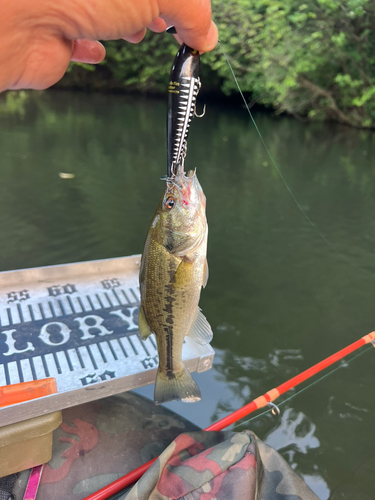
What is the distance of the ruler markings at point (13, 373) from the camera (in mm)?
2025

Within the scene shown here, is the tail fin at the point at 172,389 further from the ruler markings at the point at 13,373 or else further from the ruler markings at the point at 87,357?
the ruler markings at the point at 13,373

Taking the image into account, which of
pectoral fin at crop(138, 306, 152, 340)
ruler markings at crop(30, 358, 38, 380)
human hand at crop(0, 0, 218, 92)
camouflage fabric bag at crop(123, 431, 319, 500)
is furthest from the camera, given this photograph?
ruler markings at crop(30, 358, 38, 380)

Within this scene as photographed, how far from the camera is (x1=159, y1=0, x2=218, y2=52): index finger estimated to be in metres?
1.16

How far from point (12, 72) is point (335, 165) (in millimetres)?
9531

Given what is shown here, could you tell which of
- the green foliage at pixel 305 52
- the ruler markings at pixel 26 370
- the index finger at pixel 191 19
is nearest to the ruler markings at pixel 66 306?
the ruler markings at pixel 26 370

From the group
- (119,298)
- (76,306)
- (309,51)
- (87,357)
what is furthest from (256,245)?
(309,51)

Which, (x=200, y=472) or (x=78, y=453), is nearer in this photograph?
(x=200, y=472)

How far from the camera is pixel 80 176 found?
744 centimetres

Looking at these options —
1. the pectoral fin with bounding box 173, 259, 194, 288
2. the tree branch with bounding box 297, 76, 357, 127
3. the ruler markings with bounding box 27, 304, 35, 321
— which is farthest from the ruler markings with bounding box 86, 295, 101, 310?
the tree branch with bounding box 297, 76, 357, 127

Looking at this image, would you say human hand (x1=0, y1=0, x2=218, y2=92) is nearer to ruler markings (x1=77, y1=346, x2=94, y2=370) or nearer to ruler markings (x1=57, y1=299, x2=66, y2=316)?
ruler markings (x1=77, y1=346, x2=94, y2=370)

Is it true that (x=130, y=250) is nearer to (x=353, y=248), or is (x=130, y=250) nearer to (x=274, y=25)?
(x=353, y=248)

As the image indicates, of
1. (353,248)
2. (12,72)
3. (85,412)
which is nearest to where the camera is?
(12,72)

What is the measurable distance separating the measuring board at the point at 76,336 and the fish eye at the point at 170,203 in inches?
38.9

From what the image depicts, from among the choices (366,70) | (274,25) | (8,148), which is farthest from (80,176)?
(366,70)
